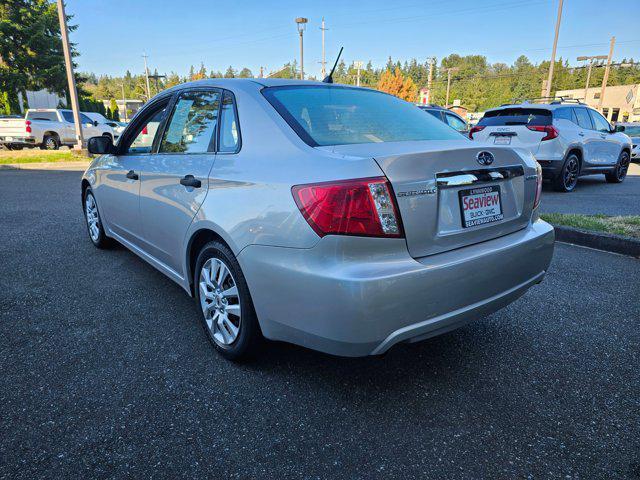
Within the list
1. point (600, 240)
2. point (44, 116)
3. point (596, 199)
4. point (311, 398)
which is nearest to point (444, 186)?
point (311, 398)

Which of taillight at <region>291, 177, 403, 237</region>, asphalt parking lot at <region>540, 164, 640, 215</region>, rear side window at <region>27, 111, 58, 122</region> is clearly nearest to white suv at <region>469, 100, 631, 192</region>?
asphalt parking lot at <region>540, 164, 640, 215</region>

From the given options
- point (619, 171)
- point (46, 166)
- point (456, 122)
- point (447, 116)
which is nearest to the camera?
point (619, 171)

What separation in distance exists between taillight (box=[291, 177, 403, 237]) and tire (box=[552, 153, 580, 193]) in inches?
316

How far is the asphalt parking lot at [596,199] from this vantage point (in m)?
6.93

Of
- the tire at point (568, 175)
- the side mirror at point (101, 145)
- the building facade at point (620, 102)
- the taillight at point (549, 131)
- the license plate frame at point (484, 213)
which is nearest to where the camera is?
the license plate frame at point (484, 213)

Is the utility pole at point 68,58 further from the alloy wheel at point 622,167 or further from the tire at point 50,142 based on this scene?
the alloy wheel at point 622,167

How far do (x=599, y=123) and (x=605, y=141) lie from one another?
42 cm

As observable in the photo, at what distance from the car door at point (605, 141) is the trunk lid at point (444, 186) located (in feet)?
28.9

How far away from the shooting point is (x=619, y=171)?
10.5 metres

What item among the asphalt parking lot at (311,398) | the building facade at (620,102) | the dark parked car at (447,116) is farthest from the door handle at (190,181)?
the building facade at (620,102)

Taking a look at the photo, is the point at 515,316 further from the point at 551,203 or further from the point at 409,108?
the point at 551,203

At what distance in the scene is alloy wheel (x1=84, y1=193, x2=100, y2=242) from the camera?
4.67 m

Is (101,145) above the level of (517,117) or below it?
below

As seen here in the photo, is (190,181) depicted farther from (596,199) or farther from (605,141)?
(605,141)
